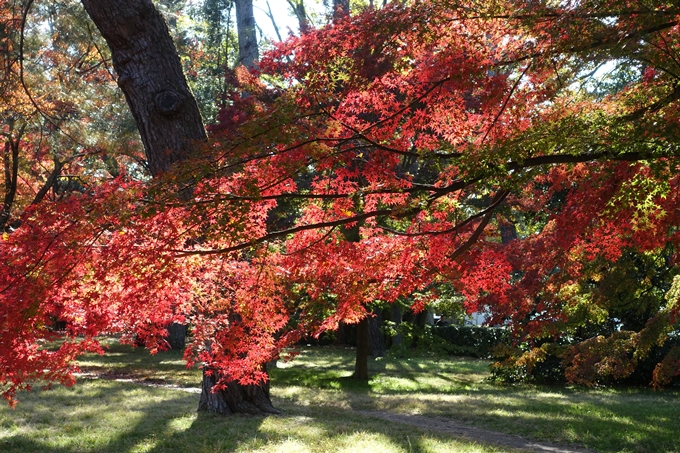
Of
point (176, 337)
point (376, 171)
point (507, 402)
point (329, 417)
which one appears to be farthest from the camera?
point (176, 337)

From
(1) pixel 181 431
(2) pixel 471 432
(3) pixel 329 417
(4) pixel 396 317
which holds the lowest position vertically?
(2) pixel 471 432

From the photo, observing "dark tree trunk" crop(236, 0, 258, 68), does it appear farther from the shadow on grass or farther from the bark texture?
the bark texture

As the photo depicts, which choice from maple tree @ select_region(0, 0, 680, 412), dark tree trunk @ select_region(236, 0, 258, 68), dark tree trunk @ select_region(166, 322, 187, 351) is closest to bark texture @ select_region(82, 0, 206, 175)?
maple tree @ select_region(0, 0, 680, 412)

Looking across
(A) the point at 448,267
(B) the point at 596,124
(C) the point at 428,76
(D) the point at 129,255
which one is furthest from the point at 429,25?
(D) the point at 129,255

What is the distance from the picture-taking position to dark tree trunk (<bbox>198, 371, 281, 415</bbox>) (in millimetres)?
9430

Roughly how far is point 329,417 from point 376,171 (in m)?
5.48

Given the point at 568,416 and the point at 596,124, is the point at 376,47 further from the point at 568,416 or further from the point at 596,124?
the point at 568,416

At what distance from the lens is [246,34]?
24703 mm

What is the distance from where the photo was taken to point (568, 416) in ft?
33.4

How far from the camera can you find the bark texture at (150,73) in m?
7.59

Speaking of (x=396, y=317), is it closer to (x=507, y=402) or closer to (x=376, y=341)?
(x=376, y=341)

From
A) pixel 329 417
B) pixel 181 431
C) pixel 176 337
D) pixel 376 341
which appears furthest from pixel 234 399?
pixel 176 337

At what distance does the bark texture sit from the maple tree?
12 centimetres

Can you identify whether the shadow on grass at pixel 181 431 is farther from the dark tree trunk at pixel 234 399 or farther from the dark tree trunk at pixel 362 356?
the dark tree trunk at pixel 362 356
